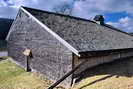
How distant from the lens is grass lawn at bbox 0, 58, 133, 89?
667cm

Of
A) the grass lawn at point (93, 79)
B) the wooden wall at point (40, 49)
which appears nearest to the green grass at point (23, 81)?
the grass lawn at point (93, 79)

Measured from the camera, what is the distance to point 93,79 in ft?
24.1

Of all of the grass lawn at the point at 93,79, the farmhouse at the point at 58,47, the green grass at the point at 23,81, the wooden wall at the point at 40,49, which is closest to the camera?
the grass lawn at the point at 93,79

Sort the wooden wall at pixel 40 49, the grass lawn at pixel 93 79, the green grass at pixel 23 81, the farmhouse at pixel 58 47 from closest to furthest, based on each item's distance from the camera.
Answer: the grass lawn at pixel 93 79
the farmhouse at pixel 58 47
the wooden wall at pixel 40 49
the green grass at pixel 23 81

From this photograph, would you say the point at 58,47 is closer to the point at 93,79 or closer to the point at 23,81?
the point at 93,79

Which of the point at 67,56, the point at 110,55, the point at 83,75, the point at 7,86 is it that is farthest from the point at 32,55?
the point at 110,55

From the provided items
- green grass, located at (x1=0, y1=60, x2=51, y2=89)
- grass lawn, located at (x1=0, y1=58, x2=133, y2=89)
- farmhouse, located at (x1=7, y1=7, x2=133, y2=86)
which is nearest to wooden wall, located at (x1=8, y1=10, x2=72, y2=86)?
farmhouse, located at (x1=7, y1=7, x2=133, y2=86)

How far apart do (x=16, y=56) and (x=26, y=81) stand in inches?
231

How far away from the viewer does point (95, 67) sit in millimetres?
8719

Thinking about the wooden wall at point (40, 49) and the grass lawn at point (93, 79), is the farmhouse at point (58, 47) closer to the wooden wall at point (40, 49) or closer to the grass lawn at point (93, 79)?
the wooden wall at point (40, 49)

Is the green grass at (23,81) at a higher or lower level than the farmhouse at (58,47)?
lower

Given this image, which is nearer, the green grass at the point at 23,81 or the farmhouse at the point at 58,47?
the farmhouse at the point at 58,47

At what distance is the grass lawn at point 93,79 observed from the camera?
6672 millimetres

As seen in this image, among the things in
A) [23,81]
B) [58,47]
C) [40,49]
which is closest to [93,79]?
[58,47]
